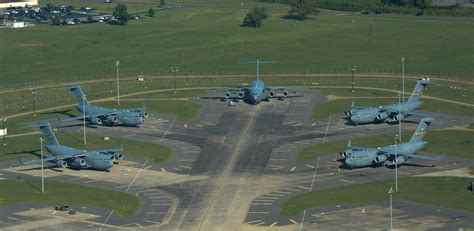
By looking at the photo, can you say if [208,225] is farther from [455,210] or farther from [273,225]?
[455,210]

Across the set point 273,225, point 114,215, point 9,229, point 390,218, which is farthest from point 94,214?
point 390,218

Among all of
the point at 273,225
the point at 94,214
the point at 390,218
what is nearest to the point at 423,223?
the point at 390,218

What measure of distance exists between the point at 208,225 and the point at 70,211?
892 inches

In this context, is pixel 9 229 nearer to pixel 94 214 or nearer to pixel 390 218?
pixel 94 214

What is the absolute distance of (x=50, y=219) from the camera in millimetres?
195500

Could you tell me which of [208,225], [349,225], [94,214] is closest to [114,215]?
[94,214]

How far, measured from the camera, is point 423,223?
190 meters

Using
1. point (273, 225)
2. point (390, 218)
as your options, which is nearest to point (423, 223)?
point (390, 218)

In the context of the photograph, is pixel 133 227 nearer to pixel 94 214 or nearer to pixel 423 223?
pixel 94 214

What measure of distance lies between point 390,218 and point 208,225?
27.4 m

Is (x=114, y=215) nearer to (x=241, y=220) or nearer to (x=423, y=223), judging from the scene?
(x=241, y=220)

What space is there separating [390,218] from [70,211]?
4959 cm

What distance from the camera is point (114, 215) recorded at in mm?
199375

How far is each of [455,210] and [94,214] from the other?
184 feet
